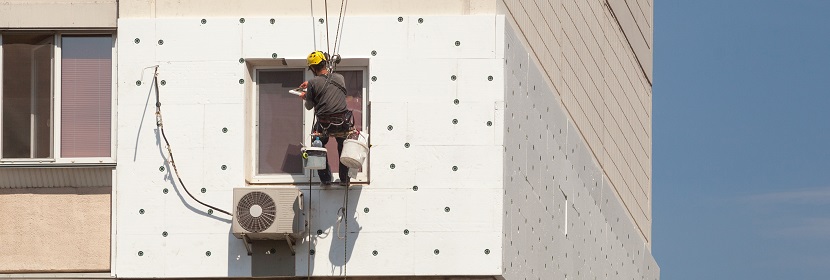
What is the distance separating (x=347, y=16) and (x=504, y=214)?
3.32 meters

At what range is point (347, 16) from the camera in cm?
2673

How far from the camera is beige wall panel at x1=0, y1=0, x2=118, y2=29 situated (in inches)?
1075

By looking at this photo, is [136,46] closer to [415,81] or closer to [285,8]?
[285,8]

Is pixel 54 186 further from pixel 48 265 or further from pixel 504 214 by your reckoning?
pixel 504 214

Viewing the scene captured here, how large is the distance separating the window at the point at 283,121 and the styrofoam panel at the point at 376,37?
0.34m

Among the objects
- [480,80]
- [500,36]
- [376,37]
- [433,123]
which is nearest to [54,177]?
[376,37]

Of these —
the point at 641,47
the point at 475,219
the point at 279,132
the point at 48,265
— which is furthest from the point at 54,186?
the point at 641,47

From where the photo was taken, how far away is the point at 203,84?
26.8m

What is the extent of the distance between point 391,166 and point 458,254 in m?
1.45

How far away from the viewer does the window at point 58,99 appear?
27484mm

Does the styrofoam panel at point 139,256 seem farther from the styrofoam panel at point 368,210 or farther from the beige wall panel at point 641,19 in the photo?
the beige wall panel at point 641,19

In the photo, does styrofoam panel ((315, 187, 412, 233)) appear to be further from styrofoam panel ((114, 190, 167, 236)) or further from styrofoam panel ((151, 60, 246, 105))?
styrofoam panel ((114, 190, 167, 236))

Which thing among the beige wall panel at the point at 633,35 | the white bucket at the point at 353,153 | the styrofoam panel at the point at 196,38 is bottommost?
the white bucket at the point at 353,153

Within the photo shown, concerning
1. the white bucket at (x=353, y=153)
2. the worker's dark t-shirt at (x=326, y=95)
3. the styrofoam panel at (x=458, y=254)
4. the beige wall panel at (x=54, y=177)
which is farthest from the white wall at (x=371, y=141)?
the white bucket at (x=353, y=153)
